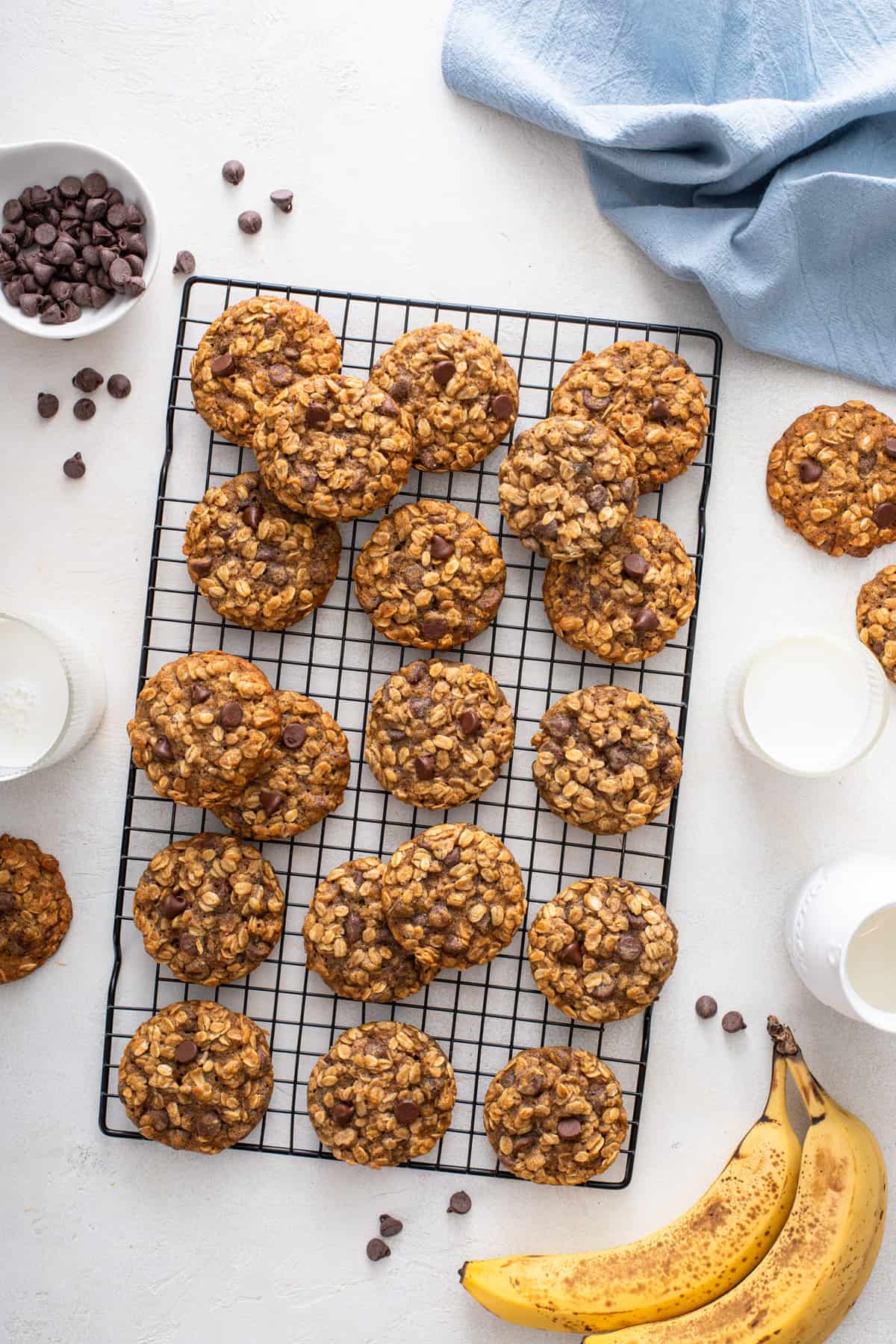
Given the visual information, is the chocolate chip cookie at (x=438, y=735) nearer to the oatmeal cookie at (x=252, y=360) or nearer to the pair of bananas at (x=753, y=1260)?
the oatmeal cookie at (x=252, y=360)

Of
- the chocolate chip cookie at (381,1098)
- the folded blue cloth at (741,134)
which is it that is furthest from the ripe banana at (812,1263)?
the folded blue cloth at (741,134)

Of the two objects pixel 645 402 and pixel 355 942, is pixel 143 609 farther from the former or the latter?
pixel 645 402

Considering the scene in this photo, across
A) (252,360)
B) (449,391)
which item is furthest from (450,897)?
(252,360)

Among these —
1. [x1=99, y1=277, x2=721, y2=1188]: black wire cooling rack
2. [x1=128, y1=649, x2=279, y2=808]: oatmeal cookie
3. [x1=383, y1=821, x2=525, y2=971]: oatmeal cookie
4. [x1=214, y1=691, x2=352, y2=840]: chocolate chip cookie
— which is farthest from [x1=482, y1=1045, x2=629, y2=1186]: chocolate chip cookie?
[x1=128, y1=649, x2=279, y2=808]: oatmeal cookie

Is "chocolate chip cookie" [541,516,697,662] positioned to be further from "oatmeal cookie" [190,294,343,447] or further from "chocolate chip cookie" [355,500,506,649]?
"oatmeal cookie" [190,294,343,447]

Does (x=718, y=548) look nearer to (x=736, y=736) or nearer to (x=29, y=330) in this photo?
(x=736, y=736)

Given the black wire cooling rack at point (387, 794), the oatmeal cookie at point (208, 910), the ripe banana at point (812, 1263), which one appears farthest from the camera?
the black wire cooling rack at point (387, 794)
